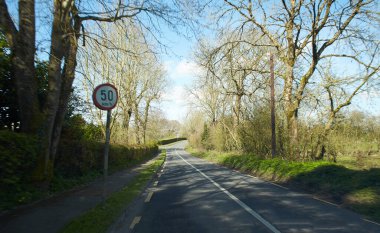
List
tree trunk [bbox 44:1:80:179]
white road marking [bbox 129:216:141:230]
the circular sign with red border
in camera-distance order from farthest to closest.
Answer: tree trunk [bbox 44:1:80:179] → the circular sign with red border → white road marking [bbox 129:216:141:230]

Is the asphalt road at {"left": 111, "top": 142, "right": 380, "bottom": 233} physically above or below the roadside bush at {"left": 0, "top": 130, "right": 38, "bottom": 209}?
below

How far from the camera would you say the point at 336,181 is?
40.5 ft

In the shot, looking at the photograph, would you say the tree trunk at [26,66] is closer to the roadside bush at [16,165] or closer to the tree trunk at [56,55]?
the tree trunk at [56,55]

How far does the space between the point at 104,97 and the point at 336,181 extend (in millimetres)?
8814

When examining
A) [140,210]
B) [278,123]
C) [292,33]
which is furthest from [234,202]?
[278,123]

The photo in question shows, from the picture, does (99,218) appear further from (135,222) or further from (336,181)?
(336,181)

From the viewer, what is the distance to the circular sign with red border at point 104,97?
8.84 m

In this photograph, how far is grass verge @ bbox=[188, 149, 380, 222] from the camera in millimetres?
9430

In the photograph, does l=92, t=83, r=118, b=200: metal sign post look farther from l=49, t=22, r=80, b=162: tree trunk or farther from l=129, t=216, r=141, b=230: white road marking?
l=49, t=22, r=80, b=162: tree trunk

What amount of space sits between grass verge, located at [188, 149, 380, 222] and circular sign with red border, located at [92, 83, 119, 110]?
277 inches

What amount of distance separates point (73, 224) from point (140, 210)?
2.69 metres

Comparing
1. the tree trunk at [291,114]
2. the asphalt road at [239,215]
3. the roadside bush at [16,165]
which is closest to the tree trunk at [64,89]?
the roadside bush at [16,165]

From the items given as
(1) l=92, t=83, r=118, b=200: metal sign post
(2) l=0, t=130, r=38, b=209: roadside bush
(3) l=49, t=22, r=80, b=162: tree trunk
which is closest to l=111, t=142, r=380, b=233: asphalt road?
(1) l=92, t=83, r=118, b=200: metal sign post

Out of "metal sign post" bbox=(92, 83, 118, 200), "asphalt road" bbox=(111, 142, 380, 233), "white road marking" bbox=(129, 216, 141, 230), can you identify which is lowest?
"white road marking" bbox=(129, 216, 141, 230)
